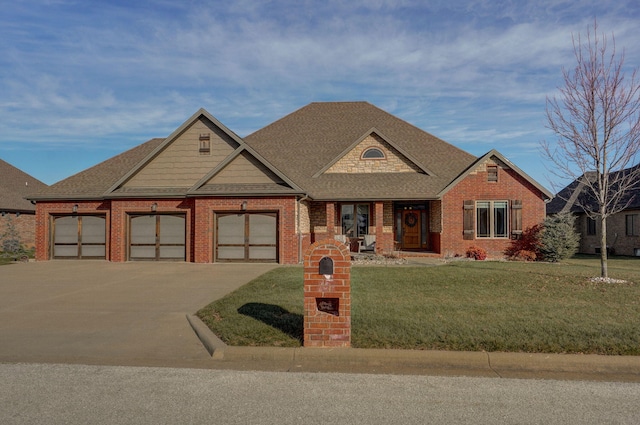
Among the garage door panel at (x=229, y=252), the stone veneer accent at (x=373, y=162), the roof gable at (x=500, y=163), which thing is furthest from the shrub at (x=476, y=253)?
the garage door panel at (x=229, y=252)

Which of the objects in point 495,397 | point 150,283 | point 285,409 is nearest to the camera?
point 285,409

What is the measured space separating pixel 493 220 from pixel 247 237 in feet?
36.7

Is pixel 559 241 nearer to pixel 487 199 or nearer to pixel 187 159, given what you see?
pixel 487 199

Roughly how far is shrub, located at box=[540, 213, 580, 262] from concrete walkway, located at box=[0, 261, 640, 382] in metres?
14.0

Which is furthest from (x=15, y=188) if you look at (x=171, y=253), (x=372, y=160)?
(x=372, y=160)

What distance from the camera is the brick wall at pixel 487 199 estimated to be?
20.6m

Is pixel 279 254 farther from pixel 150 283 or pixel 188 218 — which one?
pixel 150 283

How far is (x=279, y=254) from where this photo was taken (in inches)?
708

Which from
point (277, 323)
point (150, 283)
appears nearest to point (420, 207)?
point (150, 283)

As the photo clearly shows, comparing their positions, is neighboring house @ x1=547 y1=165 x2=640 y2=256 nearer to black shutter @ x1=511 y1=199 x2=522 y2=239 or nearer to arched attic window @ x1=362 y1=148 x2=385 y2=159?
black shutter @ x1=511 y1=199 x2=522 y2=239

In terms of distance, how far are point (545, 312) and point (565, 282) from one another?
442cm

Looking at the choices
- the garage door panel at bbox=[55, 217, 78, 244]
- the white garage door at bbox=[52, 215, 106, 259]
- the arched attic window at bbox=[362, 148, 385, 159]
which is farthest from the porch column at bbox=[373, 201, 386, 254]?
the garage door panel at bbox=[55, 217, 78, 244]

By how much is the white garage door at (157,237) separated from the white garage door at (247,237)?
189cm

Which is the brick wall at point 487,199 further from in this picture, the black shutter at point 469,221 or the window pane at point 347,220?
the window pane at point 347,220
